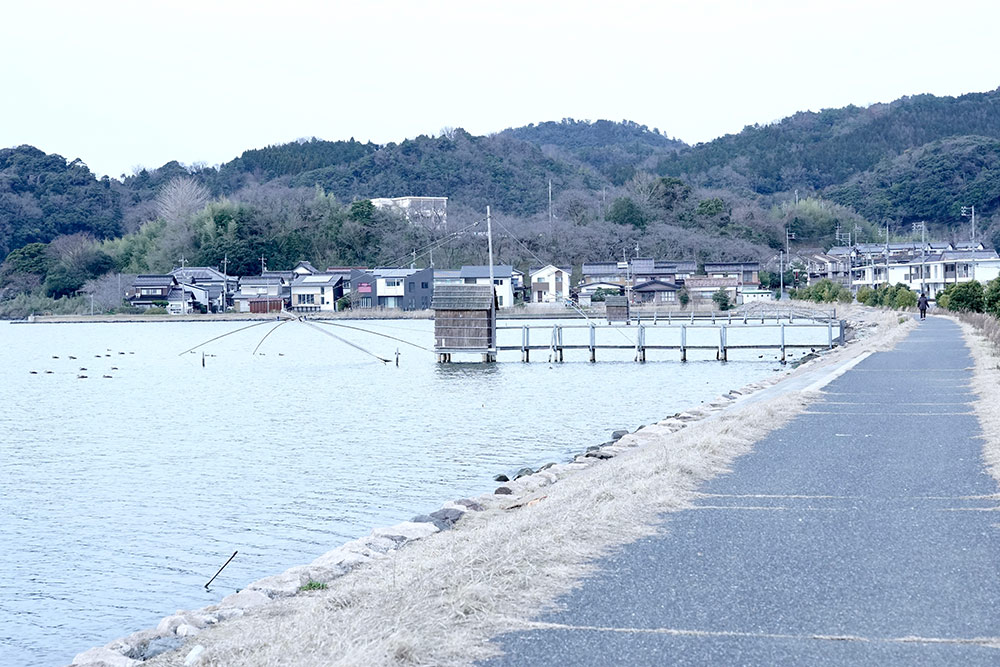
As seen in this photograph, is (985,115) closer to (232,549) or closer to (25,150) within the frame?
(25,150)

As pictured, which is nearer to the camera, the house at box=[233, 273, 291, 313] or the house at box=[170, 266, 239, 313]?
the house at box=[233, 273, 291, 313]

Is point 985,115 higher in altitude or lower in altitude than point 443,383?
higher

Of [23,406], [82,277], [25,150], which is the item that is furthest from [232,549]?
[25,150]

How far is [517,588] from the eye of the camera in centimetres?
530

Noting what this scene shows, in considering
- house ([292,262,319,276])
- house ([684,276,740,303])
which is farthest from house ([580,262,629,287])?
house ([292,262,319,276])

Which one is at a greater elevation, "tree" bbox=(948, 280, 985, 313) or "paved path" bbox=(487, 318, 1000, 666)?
"tree" bbox=(948, 280, 985, 313)

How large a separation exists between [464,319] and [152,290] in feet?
182

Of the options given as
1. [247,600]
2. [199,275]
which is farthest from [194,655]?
[199,275]

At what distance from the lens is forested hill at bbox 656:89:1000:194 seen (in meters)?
125

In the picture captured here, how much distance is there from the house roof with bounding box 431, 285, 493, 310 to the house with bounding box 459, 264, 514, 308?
35748 millimetres

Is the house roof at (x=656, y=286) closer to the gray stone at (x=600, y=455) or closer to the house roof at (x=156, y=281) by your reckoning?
the house roof at (x=156, y=281)

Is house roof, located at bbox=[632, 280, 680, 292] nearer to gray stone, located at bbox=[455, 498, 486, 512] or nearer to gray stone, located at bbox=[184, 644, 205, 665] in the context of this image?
gray stone, located at bbox=[455, 498, 486, 512]

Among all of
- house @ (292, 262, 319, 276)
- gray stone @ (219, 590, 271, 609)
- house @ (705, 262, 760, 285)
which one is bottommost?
gray stone @ (219, 590, 271, 609)

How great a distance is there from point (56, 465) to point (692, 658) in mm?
14395
